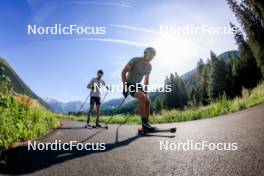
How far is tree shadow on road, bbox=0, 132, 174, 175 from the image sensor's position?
15.2ft

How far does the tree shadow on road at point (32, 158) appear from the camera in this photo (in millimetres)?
4629

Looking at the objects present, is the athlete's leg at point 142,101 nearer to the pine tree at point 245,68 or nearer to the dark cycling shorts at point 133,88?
the dark cycling shorts at point 133,88

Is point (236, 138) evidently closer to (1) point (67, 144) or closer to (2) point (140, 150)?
(2) point (140, 150)

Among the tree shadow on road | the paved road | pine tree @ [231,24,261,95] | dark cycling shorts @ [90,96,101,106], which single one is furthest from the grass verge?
pine tree @ [231,24,261,95]

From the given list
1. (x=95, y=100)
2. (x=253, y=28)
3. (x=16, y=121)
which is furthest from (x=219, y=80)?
(x=16, y=121)

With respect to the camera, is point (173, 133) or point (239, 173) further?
point (173, 133)

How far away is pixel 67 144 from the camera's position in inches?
269

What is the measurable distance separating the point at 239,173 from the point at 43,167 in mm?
2843

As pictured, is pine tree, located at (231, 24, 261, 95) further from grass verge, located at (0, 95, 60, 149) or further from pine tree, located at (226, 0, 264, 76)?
grass verge, located at (0, 95, 60, 149)

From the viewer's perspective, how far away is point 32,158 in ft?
17.8

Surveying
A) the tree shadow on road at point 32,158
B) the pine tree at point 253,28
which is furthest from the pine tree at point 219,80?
the tree shadow on road at point 32,158

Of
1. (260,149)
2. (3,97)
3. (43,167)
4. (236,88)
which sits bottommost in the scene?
(43,167)

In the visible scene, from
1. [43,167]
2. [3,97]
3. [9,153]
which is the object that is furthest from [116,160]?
[3,97]

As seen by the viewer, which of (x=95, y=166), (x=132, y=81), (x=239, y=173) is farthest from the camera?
(x=132, y=81)
